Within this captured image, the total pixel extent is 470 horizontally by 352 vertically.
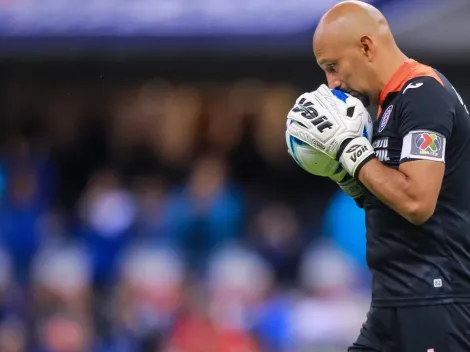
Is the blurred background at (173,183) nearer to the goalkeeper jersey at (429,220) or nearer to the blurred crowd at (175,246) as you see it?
the blurred crowd at (175,246)

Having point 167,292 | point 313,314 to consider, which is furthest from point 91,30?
point 313,314

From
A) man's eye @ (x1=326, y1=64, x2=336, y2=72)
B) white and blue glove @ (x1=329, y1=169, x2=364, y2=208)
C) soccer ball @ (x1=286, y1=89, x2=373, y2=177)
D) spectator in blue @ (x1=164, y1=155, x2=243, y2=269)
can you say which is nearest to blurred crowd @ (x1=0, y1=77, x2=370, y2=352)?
spectator in blue @ (x1=164, y1=155, x2=243, y2=269)

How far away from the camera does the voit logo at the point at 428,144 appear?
3914mm

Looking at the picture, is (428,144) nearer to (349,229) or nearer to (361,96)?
(361,96)

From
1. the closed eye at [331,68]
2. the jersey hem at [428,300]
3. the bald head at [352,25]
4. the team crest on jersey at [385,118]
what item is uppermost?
the bald head at [352,25]

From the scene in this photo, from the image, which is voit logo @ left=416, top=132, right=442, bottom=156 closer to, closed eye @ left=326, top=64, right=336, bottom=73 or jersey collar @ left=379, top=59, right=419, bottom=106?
jersey collar @ left=379, top=59, right=419, bottom=106

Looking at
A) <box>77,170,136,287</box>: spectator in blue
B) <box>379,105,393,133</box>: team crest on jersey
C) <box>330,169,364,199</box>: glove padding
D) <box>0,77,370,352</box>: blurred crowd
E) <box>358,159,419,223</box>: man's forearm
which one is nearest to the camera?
<box>358,159,419,223</box>: man's forearm

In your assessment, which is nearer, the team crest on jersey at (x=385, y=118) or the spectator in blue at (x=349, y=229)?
the team crest on jersey at (x=385, y=118)

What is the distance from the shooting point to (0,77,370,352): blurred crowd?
29.2 feet

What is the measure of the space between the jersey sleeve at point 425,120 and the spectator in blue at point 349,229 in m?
5.23

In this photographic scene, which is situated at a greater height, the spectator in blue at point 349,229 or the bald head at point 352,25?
the spectator in blue at point 349,229

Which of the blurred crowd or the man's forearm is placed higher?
the blurred crowd

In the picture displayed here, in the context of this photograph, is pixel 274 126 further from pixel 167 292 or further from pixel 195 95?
pixel 167 292

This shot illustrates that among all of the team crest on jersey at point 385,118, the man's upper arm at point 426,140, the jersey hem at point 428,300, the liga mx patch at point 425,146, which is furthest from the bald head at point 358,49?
the jersey hem at point 428,300
